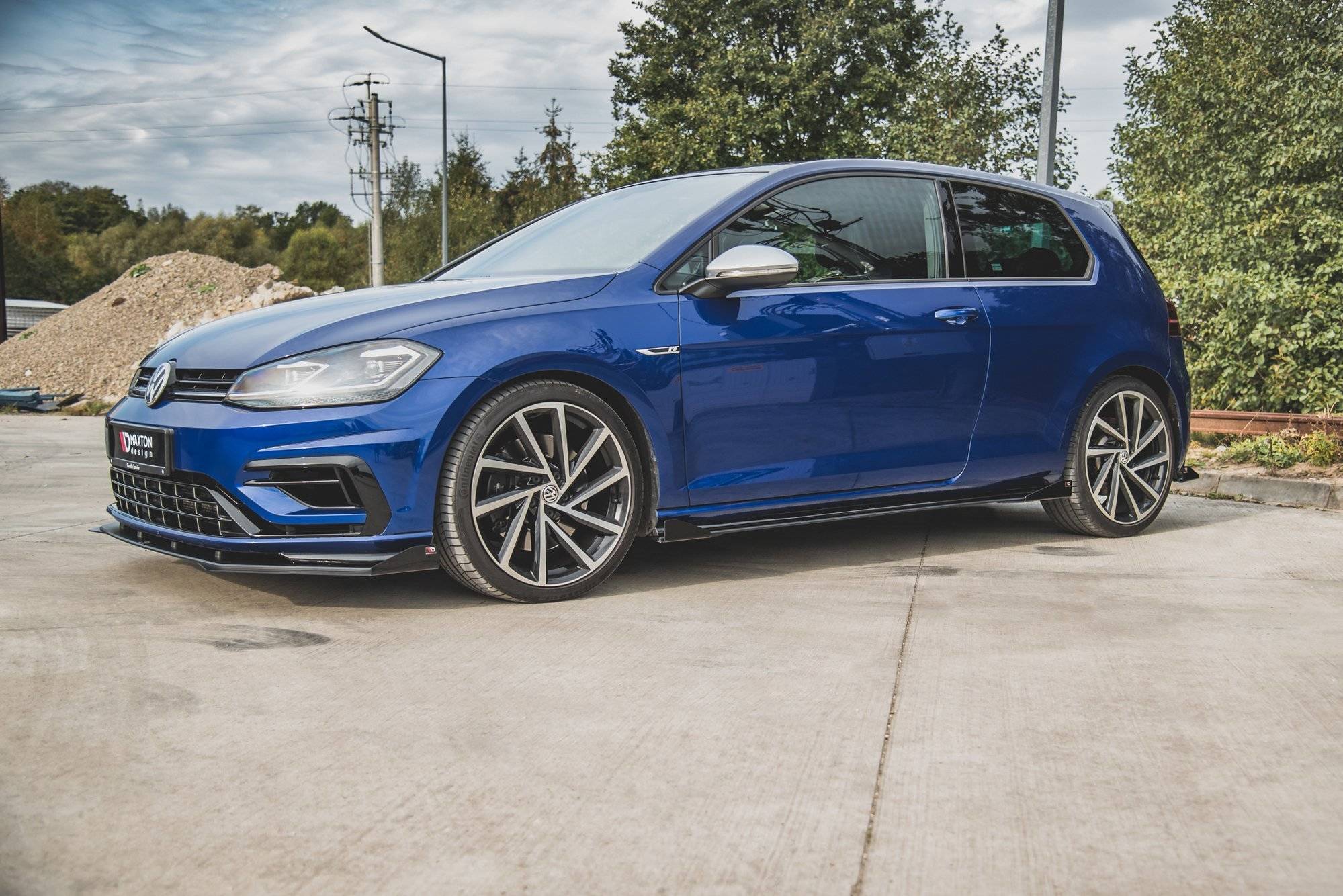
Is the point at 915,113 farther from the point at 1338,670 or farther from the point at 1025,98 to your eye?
the point at 1338,670

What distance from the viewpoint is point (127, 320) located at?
28.3 m

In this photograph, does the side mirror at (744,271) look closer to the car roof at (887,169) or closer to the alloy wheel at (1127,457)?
the car roof at (887,169)

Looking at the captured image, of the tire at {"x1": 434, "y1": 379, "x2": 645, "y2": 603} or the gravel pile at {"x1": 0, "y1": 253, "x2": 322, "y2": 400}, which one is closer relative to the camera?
the tire at {"x1": 434, "y1": 379, "x2": 645, "y2": 603}

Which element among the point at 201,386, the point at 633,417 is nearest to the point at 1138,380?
the point at 633,417

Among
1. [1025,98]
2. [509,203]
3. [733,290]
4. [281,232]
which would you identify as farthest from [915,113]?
[281,232]

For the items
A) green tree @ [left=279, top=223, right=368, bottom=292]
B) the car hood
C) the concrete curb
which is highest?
green tree @ [left=279, top=223, right=368, bottom=292]

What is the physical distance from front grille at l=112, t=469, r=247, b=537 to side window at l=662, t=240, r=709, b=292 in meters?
1.78

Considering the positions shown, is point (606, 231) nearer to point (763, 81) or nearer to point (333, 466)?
→ point (333, 466)

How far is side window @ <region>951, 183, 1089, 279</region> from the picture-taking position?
5863 millimetres

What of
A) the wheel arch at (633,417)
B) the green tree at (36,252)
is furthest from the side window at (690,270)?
the green tree at (36,252)

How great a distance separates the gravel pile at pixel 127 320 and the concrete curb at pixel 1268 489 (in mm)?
17368

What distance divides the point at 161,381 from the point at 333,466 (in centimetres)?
88

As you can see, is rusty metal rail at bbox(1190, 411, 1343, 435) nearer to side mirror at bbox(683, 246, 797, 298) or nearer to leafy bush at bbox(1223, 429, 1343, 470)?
leafy bush at bbox(1223, 429, 1343, 470)

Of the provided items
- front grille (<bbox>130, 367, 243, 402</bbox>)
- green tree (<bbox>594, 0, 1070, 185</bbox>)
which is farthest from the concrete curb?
green tree (<bbox>594, 0, 1070, 185</bbox>)
